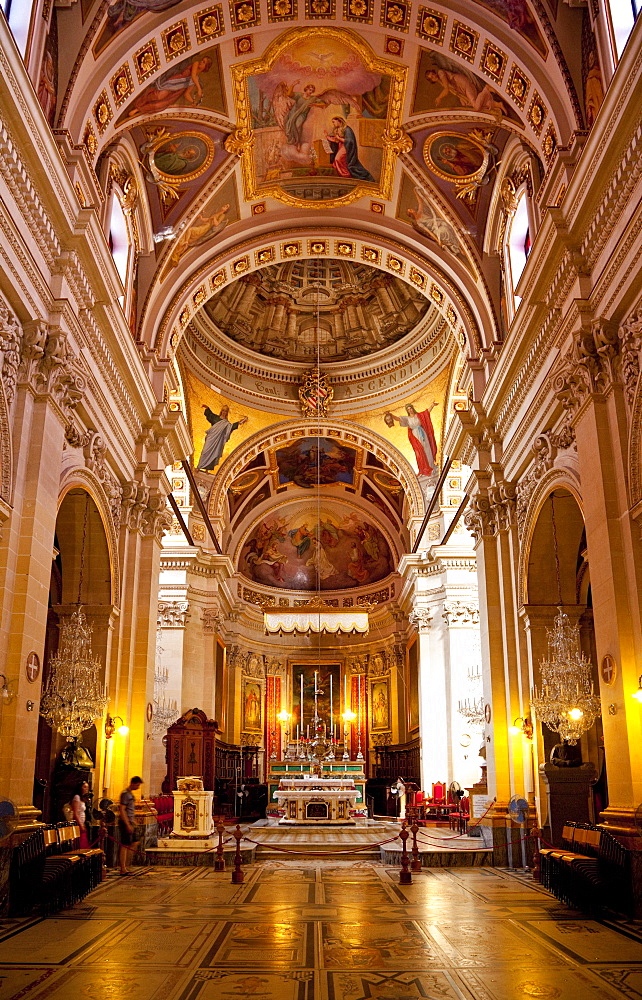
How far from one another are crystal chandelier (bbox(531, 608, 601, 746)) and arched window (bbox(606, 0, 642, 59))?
25.3ft

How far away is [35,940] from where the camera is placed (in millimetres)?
7723

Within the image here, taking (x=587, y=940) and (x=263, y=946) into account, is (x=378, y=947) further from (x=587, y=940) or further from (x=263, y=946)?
(x=587, y=940)

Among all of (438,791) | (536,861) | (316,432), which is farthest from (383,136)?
(438,791)

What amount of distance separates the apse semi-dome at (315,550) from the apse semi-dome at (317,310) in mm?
7823

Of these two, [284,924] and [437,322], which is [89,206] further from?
[437,322]

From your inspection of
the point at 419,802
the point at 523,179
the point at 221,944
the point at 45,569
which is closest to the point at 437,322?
the point at 523,179

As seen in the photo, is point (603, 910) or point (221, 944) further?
point (603, 910)

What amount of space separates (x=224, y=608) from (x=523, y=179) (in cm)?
1834

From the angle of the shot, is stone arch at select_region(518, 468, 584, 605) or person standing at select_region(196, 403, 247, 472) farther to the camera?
person standing at select_region(196, 403, 247, 472)

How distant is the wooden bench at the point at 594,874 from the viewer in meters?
8.80

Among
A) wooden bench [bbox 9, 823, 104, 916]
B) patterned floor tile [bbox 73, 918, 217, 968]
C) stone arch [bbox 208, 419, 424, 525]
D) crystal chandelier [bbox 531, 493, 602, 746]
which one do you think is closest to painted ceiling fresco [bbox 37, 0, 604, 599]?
stone arch [bbox 208, 419, 424, 525]

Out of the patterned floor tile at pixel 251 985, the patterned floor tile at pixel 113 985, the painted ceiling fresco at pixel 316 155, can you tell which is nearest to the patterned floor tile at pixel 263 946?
the patterned floor tile at pixel 251 985

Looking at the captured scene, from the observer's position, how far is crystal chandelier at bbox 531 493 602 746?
11.9 meters

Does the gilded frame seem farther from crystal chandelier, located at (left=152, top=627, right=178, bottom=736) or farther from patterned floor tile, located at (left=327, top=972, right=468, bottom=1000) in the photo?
patterned floor tile, located at (left=327, top=972, right=468, bottom=1000)
